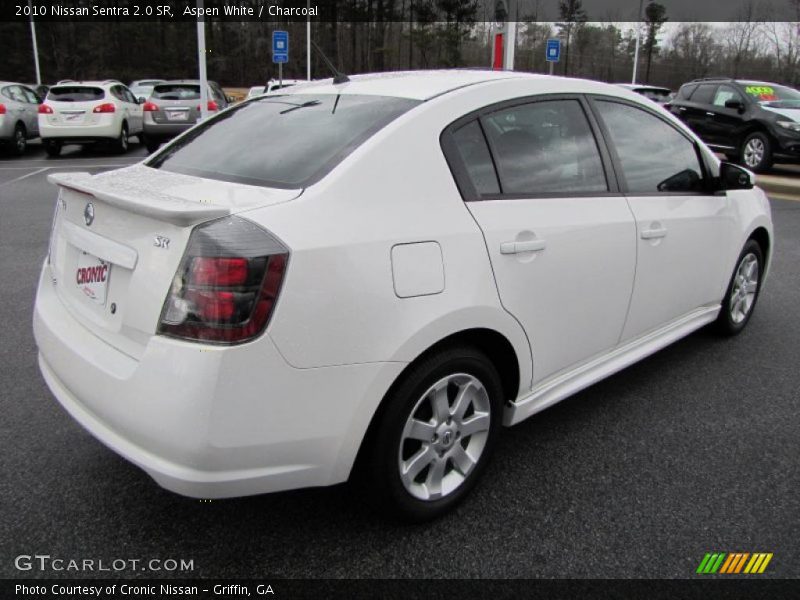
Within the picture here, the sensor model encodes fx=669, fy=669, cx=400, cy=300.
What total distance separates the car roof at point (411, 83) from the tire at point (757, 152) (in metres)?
11.3

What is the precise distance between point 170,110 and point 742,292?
14.0m

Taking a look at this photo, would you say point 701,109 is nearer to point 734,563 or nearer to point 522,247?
point 522,247

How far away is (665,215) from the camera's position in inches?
131

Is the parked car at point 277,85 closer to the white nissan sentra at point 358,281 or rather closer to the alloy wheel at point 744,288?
the white nissan sentra at point 358,281

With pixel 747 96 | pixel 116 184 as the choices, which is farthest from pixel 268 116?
pixel 747 96

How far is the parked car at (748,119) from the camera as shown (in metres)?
12.0

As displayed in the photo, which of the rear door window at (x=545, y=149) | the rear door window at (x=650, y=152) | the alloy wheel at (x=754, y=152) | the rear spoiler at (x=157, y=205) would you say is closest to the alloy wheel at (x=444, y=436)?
the rear door window at (x=545, y=149)

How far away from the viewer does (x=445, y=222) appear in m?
2.30

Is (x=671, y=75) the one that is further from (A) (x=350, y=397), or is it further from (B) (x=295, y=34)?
(A) (x=350, y=397)

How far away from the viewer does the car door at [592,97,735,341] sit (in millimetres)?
3199

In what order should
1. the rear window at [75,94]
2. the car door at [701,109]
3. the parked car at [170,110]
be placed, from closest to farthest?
the car door at [701,109] → the rear window at [75,94] → the parked car at [170,110]

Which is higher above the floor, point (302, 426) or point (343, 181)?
point (343, 181)

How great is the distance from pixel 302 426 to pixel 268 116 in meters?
1.49

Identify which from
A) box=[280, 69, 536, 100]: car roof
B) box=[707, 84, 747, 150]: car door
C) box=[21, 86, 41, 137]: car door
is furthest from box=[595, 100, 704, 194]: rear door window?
box=[21, 86, 41, 137]: car door
